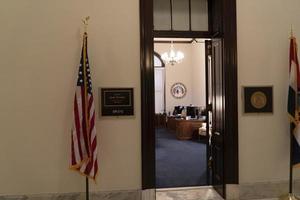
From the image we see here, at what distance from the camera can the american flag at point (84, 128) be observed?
3.37 m

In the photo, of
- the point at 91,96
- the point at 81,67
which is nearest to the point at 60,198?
the point at 91,96

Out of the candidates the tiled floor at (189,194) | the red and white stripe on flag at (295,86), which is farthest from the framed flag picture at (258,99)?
the tiled floor at (189,194)

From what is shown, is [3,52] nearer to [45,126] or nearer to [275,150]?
[45,126]

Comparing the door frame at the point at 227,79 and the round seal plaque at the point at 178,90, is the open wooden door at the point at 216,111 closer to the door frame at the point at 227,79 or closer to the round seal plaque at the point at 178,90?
the door frame at the point at 227,79

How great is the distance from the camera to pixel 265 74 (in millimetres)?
Answer: 4129

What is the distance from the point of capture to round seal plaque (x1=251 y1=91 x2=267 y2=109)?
4.09 m

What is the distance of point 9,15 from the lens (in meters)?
3.68

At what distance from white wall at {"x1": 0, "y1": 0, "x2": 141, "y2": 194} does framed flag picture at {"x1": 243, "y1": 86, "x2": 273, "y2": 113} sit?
162cm

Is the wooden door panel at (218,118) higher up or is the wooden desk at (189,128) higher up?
the wooden door panel at (218,118)

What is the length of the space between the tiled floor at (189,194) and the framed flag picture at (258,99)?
1.33 m

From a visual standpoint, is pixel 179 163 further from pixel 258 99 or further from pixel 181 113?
pixel 181 113

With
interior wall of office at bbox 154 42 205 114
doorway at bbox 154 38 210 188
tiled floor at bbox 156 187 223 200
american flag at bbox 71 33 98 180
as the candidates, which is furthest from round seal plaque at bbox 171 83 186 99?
american flag at bbox 71 33 98 180

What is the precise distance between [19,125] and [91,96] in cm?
105

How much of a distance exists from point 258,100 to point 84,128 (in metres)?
2.41
